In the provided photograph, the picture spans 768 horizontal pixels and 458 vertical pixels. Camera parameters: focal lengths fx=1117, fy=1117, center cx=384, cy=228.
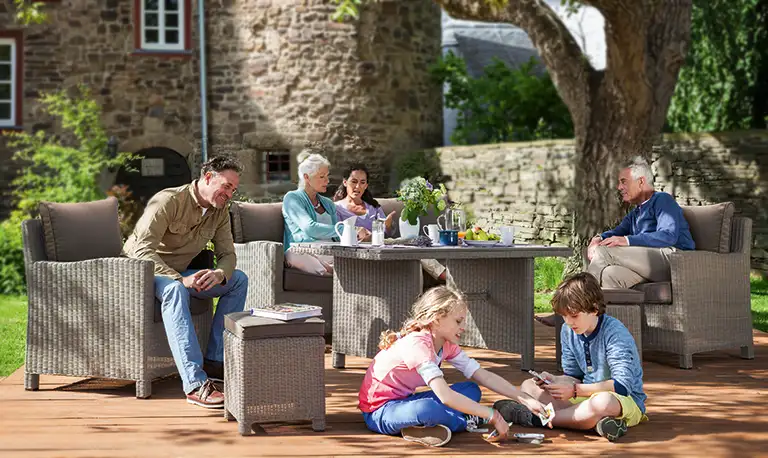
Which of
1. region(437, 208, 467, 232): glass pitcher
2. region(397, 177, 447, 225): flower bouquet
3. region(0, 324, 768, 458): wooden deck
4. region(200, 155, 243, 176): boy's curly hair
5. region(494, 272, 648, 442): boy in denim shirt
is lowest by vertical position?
region(0, 324, 768, 458): wooden deck

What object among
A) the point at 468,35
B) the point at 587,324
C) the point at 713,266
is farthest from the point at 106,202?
the point at 468,35

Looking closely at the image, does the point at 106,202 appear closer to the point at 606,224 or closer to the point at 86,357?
the point at 86,357

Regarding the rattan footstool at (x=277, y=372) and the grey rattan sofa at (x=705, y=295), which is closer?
the rattan footstool at (x=277, y=372)

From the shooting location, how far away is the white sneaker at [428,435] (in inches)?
179

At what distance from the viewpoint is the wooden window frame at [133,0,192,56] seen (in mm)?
16562

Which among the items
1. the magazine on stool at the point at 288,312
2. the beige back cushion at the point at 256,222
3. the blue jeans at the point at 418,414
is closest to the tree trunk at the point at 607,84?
the beige back cushion at the point at 256,222

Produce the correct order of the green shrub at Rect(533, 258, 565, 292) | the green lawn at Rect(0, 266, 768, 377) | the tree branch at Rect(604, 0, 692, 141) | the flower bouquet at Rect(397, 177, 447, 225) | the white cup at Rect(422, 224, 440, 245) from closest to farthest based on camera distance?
the white cup at Rect(422, 224, 440, 245)
the flower bouquet at Rect(397, 177, 447, 225)
the green lawn at Rect(0, 266, 768, 377)
the tree branch at Rect(604, 0, 692, 141)
the green shrub at Rect(533, 258, 565, 292)

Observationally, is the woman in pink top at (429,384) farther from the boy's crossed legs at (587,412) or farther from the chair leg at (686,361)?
the chair leg at (686,361)

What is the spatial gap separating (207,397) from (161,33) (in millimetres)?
12306

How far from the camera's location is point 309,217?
23.1 ft

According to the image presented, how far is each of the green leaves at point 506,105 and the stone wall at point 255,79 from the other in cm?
69

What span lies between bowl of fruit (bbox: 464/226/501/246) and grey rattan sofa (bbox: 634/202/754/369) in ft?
2.97

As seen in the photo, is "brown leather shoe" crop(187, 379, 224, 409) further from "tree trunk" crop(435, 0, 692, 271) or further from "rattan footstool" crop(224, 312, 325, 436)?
"tree trunk" crop(435, 0, 692, 271)

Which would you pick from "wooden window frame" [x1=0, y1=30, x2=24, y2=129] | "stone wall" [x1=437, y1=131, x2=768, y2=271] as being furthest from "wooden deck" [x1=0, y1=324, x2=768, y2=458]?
"wooden window frame" [x1=0, y1=30, x2=24, y2=129]
